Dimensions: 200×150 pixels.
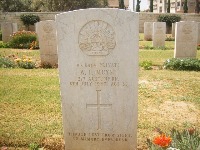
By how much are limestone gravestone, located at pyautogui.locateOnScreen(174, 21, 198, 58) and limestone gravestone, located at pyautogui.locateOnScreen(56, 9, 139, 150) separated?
8.49 meters

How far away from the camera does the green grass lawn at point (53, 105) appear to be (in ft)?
15.9

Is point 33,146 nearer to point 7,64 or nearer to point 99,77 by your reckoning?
point 99,77

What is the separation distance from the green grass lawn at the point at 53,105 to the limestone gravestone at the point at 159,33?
8026mm

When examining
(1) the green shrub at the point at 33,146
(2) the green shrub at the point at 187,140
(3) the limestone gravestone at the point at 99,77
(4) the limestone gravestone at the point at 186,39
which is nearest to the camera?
(2) the green shrub at the point at 187,140

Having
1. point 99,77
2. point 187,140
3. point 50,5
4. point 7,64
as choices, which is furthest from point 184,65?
point 50,5

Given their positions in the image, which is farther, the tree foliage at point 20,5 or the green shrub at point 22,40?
the tree foliage at point 20,5

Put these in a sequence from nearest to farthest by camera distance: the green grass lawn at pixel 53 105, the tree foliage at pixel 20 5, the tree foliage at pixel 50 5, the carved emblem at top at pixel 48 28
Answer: the green grass lawn at pixel 53 105 < the carved emblem at top at pixel 48 28 < the tree foliage at pixel 20 5 < the tree foliage at pixel 50 5

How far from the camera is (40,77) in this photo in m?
9.01

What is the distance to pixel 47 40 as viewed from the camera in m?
11.0

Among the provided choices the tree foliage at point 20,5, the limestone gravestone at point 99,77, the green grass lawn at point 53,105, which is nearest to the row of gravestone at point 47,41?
the green grass lawn at point 53,105

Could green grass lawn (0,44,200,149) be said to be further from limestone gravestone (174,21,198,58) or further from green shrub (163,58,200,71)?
limestone gravestone (174,21,198,58)

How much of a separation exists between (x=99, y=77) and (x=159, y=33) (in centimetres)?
1426

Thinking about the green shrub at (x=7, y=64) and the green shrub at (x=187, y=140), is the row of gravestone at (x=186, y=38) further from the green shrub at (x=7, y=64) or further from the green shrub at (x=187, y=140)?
the green shrub at (x=187, y=140)

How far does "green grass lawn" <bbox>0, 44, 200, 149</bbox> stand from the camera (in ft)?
15.9
